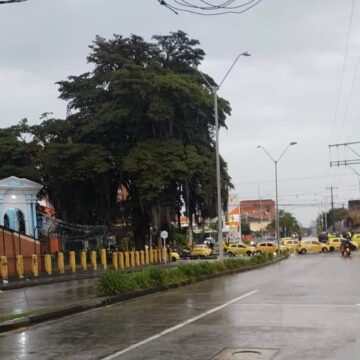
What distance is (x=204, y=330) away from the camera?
10.9 m

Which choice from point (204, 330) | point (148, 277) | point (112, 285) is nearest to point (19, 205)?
point (148, 277)

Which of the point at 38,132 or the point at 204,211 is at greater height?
the point at 38,132

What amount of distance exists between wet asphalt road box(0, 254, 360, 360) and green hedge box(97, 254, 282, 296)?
0.86 m

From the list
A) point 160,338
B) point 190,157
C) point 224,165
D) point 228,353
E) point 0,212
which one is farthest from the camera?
point 224,165

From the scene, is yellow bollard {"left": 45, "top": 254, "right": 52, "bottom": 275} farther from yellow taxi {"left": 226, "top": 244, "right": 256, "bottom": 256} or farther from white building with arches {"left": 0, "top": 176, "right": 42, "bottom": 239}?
yellow taxi {"left": 226, "top": 244, "right": 256, "bottom": 256}

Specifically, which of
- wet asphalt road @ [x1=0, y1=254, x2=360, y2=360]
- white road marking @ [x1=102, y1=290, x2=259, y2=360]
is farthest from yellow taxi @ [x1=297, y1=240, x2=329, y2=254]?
white road marking @ [x1=102, y1=290, x2=259, y2=360]

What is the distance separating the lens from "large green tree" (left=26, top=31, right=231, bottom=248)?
42094 millimetres

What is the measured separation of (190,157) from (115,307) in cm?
2720

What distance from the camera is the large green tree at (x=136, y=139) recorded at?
1657 inches

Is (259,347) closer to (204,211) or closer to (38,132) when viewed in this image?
(204,211)

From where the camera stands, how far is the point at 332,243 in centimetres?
6662

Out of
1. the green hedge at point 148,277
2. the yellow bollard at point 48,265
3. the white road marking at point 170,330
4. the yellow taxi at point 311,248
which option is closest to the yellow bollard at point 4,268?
the yellow bollard at point 48,265

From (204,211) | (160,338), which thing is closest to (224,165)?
(204,211)

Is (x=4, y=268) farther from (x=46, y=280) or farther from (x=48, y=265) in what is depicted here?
(x=48, y=265)
